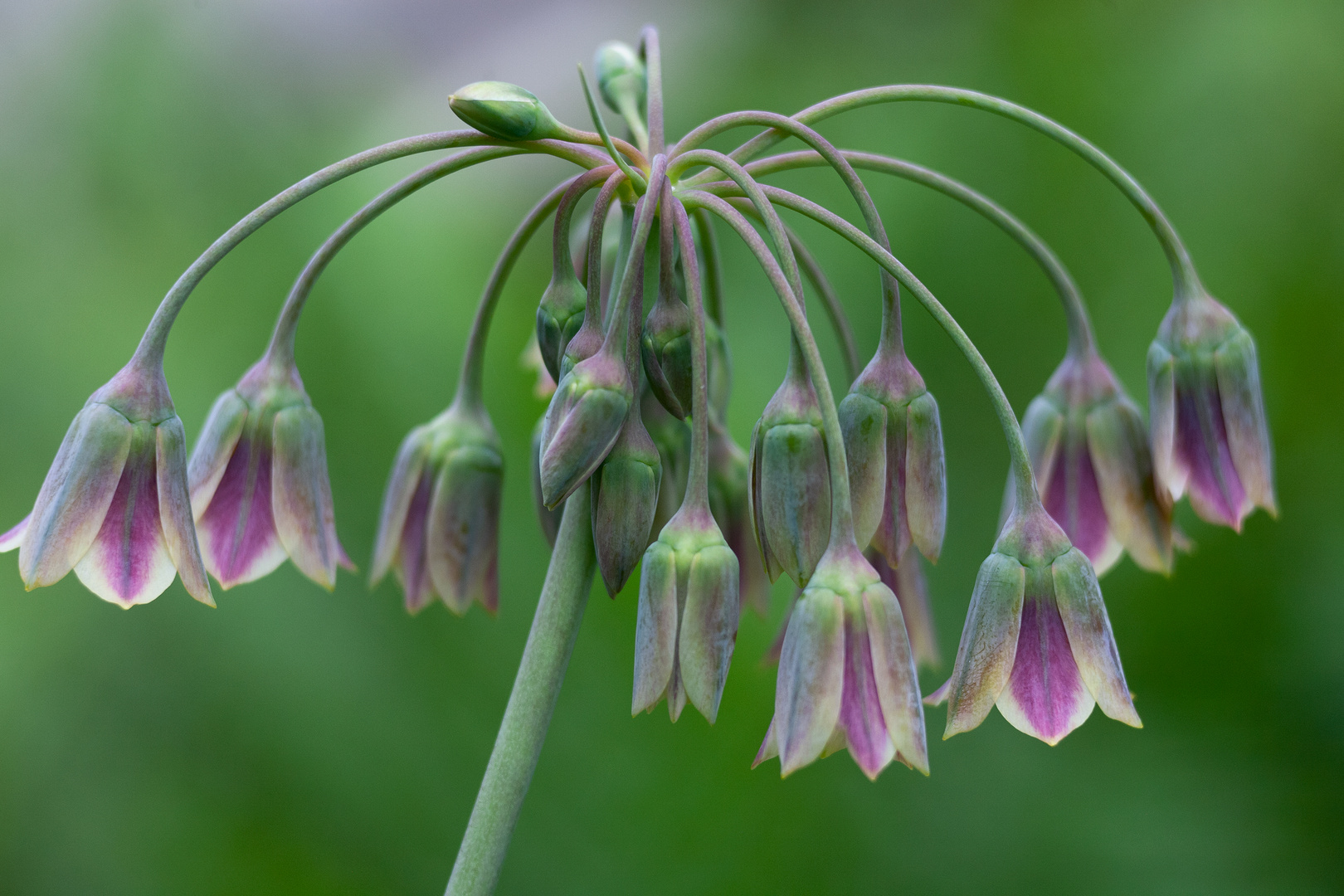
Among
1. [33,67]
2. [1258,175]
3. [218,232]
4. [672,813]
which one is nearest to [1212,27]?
[1258,175]

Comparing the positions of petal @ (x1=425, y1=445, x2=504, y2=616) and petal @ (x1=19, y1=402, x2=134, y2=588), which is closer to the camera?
petal @ (x1=19, y1=402, x2=134, y2=588)

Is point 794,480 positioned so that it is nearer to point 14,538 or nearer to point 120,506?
point 120,506

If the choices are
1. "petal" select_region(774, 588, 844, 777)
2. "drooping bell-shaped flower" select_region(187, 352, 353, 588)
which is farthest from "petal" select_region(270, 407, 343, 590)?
"petal" select_region(774, 588, 844, 777)

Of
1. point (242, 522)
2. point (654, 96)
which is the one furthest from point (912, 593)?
point (242, 522)

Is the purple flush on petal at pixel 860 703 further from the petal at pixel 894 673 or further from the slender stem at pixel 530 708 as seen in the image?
the slender stem at pixel 530 708

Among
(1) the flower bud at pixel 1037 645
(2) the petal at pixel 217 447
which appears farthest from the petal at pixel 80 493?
(1) the flower bud at pixel 1037 645

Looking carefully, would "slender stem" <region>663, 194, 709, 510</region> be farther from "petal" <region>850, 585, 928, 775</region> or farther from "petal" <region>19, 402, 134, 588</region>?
"petal" <region>19, 402, 134, 588</region>
